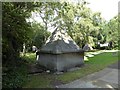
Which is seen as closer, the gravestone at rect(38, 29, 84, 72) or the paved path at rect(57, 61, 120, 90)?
the paved path at rect(57, 61, 120, 90)

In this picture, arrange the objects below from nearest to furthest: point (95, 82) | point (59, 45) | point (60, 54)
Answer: point (95, 82) < point (60, 54) < point (59, 45)

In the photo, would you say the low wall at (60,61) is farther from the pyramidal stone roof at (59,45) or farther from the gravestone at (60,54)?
the pyramidal stone roof at (59,45)

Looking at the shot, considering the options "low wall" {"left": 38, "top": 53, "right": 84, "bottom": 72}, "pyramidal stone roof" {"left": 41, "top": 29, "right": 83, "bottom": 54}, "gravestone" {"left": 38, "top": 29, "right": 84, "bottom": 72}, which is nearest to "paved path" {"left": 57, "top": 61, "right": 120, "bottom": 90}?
"low wall" {"left": 38, "top": 53, "right": 84, "bottom": 72}

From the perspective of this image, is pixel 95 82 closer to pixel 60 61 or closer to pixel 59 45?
pixel 60 61

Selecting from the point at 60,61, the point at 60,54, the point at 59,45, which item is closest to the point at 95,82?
the point at 60,61

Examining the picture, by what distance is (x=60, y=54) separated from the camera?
51.9 feet

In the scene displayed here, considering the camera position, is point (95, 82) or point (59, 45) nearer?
point (95, 82)

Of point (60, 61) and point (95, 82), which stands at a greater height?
point (60, 61)

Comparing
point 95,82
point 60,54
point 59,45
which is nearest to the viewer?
point 95,82

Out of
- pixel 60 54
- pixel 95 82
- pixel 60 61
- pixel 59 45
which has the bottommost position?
pixel 95 82

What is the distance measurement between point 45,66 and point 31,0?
7.28 metres

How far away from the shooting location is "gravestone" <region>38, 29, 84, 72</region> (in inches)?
621

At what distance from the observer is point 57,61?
15711 mm

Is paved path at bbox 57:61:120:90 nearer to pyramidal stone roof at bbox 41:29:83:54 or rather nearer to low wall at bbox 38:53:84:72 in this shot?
low wall at bbox 38:53:84:72
